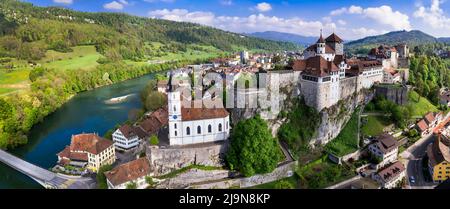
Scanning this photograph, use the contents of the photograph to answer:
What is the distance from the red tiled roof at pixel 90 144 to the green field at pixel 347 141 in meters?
12.0

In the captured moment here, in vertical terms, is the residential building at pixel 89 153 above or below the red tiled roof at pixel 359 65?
below

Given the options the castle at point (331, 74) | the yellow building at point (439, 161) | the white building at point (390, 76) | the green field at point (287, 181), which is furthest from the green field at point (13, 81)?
the yellow building at point (439, 161)

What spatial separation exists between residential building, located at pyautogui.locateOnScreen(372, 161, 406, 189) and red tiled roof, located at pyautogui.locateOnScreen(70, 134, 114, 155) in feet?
45.9

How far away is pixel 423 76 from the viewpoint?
86.2ft

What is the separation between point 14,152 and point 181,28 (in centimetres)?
6560

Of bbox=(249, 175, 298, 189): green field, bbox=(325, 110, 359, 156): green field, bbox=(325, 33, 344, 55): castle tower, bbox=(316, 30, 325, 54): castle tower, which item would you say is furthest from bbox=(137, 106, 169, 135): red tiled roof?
bbox=(325, 33, 344, 55): castle tower

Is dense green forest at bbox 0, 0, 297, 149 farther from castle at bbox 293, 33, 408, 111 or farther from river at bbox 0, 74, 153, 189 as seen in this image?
castle at bbox 293, 33, 408, 111

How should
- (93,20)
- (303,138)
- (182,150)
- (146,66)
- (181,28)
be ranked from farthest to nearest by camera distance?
(181,28) → (93,20) → (146,66) → (303,138) → (182,150)

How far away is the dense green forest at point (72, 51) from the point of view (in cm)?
2823

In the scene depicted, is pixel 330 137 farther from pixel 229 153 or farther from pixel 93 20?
pixel 93 20

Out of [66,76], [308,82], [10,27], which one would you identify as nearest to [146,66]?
[66,76]

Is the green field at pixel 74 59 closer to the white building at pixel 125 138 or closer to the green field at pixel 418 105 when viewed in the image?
the white building at pixel 125 138

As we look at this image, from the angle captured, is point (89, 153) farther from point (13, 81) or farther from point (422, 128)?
point (13, 81)

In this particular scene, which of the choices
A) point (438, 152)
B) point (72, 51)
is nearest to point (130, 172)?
point (438, 152)
